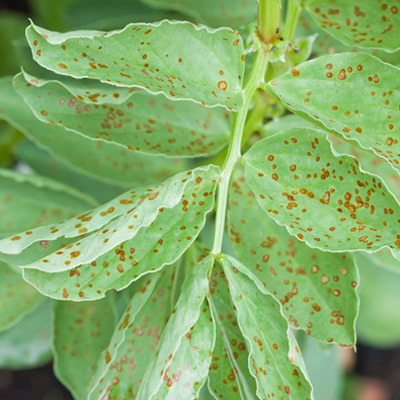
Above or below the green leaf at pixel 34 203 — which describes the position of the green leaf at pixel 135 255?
above

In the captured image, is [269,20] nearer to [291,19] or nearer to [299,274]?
[291,19]

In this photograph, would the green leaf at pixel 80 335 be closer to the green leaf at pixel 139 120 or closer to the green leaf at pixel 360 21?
the green leaf at pixel 139 120

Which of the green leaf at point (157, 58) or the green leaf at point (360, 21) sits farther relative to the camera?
the green leaf at point (360, 21)

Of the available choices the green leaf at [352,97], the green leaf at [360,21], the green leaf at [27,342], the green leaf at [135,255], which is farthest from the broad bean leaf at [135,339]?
the green leaf at [27,342]

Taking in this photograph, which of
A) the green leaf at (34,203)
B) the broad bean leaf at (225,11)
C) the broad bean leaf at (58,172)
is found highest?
the broad bean leaf at (225,11)

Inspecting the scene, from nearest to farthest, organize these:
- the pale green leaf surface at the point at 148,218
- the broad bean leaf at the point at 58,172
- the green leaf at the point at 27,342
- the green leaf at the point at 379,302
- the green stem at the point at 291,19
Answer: the pale green leaf surface at the point at 148,218 < the green stem at the point at 291,19 < the broad bean leaf at the point at 58,172 < the green leaf at the point at 27,342 < the green leaf at the point at 379,302

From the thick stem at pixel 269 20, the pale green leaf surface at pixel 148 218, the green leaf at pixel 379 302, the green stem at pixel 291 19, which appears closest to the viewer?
the pale green leaf surface at pixel 148 218

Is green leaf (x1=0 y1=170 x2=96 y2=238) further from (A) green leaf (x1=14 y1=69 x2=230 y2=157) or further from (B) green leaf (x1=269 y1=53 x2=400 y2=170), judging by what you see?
(B) green leaf (x1=269 y1=53 x2=400 y2=170)
